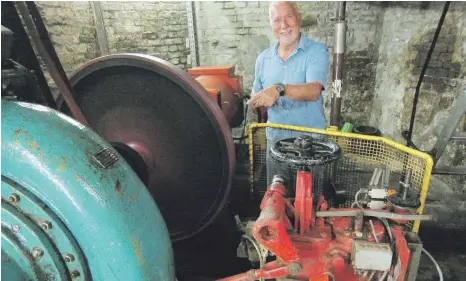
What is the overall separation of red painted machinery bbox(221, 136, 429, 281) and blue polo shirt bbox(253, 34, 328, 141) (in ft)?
2.87

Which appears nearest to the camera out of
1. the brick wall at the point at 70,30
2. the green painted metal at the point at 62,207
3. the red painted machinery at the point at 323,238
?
the green painted metal at the point at 62,207

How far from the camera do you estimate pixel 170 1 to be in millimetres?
5020

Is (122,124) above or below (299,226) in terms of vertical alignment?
above

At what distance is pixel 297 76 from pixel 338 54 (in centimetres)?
137

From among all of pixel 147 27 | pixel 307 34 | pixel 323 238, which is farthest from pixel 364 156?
pixel 147 27

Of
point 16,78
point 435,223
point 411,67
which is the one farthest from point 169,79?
point 411,67

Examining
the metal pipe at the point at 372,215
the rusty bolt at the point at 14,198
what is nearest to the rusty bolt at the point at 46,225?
the rusty bolt at the point at 14,198

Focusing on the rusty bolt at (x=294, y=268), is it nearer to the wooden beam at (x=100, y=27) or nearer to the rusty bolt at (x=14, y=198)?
the rusty bolt at (x=14, y=198)

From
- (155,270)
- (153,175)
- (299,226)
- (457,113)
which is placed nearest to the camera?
(155,270)

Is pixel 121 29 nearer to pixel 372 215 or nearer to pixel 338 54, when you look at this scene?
pixel 338 54

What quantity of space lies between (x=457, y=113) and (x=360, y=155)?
0.85 metres

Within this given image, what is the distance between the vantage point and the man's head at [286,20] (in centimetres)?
245

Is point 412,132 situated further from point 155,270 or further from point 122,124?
point 155,270

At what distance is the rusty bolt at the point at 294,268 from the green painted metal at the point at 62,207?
0.72 m
